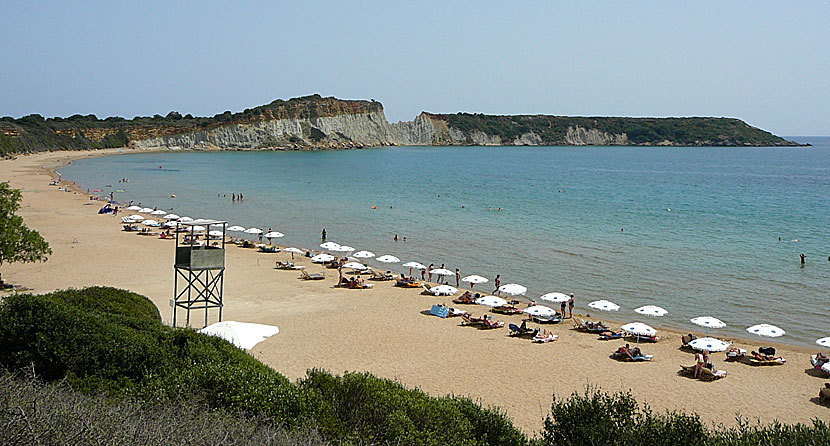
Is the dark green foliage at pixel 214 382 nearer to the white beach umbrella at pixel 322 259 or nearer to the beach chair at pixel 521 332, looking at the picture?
the beach chair at pixel 521 332

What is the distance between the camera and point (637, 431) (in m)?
8.23

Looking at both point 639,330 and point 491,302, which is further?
point 491,302

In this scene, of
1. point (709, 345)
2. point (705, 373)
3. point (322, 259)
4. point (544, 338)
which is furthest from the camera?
point (322, 259)

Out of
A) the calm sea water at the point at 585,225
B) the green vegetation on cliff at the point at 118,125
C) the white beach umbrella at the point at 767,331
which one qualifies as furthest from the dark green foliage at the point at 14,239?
the green vegetation on cliff at the point at 118,125

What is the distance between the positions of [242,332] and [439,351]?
535 centimetres

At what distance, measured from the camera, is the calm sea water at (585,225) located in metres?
26.3

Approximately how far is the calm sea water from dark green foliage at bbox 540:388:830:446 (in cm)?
1467

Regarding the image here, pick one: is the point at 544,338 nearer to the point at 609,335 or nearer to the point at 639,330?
the point at 609,335

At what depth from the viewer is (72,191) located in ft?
193

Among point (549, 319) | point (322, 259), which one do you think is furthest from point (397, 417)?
point (322, 259)

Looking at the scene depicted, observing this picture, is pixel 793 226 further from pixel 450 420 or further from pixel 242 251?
pixel 450 420

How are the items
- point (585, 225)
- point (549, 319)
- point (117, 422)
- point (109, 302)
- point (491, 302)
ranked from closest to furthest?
point (117, 422), point (109, 302), point (549, 319), point (491, 302), point (585, 225)

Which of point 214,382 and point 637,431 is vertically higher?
point 214,382

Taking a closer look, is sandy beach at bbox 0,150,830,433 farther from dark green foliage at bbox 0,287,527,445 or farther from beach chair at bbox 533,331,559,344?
dark green foliage at bbox 0,287,527,445
